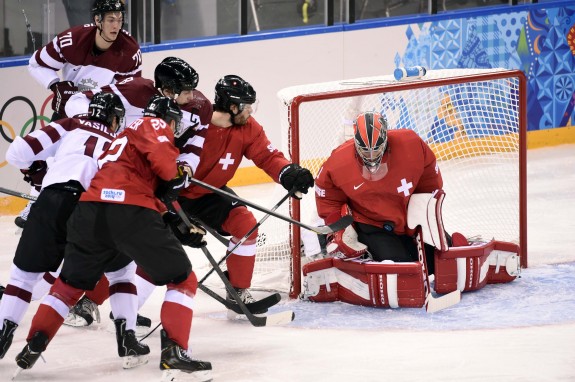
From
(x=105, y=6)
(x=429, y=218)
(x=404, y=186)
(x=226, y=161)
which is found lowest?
(x=429, y=218)

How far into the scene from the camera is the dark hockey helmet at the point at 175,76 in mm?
→ 4727

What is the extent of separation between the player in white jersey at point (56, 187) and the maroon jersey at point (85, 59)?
3.08 ft

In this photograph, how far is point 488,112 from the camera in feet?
22.3

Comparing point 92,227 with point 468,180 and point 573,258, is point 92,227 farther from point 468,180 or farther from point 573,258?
point 468,180

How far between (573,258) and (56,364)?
266cm

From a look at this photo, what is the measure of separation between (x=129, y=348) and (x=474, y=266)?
1610 millimetres

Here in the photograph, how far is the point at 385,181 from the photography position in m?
5.19

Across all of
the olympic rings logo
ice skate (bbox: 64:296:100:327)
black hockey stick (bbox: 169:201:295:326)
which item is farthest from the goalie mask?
the olympic rings logo

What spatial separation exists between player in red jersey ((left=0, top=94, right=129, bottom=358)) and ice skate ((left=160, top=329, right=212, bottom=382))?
23.4 inches

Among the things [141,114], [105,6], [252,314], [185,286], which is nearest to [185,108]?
[141,114]

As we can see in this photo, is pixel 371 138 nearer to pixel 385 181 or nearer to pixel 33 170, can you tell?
pixel 385 181

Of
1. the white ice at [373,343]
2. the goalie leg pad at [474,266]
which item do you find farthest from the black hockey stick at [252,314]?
the goalie leg pad at [474,266]

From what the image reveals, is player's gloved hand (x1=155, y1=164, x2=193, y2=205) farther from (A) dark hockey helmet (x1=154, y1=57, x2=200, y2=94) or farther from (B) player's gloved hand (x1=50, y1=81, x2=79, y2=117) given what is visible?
(B) player's gloved hand (x1=50, y1=81, x2=79, y2=117)

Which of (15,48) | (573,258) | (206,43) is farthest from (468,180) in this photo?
(15,48)
